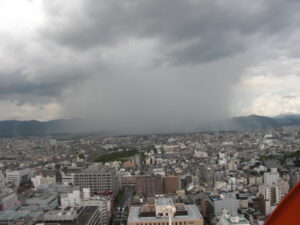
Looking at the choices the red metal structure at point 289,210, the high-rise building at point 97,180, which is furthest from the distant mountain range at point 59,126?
the red metal structure at point 289,210

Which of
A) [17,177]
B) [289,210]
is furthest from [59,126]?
[289,210]

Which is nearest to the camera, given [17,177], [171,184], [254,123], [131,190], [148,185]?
[148,185]

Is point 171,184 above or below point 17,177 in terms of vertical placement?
below

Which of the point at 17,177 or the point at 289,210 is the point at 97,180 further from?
the point at 289,210

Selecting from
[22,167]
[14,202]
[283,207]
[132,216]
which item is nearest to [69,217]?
[132,216]

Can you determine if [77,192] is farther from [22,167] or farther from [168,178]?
[22,167]

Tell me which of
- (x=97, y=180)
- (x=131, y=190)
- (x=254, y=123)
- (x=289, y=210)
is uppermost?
(x=289, y=210)

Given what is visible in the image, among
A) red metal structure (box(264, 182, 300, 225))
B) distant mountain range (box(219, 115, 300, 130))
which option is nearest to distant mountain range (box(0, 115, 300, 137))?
distant mountain range (box(219, 115, 300, 130))
